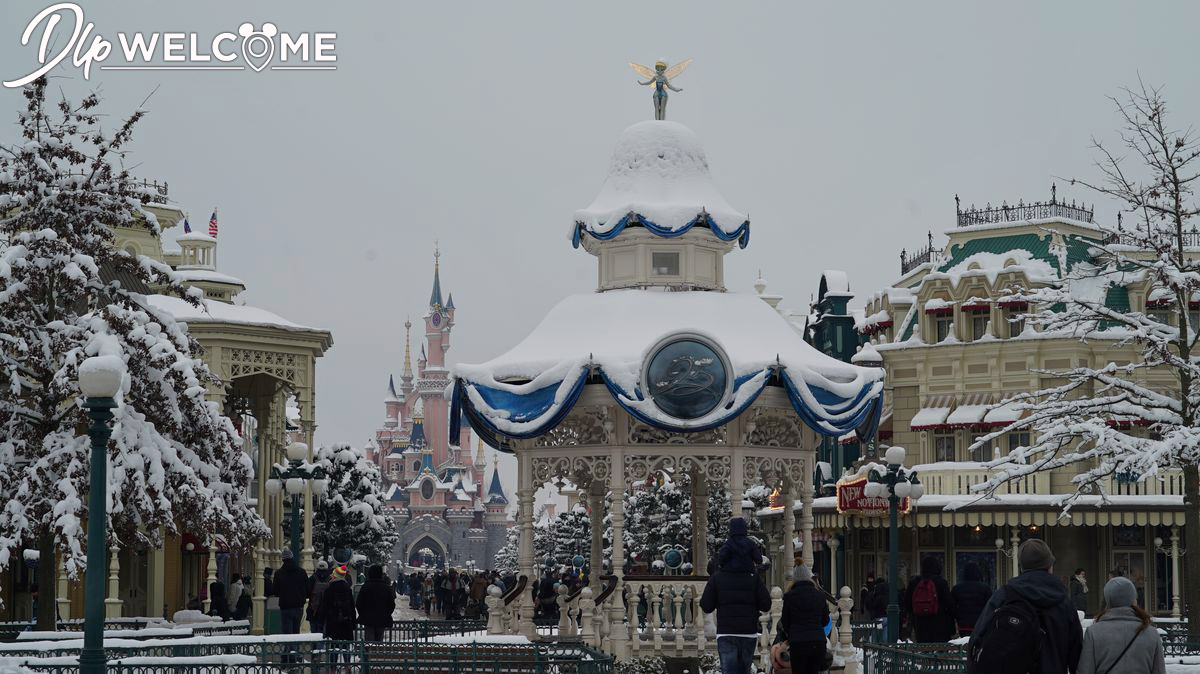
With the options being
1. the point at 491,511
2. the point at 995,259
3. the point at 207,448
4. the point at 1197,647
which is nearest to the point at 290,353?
the point at 207,448

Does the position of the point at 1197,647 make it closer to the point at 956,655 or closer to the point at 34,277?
the point at 956,655

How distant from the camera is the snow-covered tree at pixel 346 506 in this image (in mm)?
66438

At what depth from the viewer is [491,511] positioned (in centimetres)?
19175

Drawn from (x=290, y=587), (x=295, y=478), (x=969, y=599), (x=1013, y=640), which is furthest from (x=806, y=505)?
(x=1013, y=640)

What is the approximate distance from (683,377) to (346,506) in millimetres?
46956

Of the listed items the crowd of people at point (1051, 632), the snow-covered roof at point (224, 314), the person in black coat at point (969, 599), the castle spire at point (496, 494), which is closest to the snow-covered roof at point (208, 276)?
the snow-covered roof at point (224, 314)

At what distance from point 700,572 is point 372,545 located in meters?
50.3

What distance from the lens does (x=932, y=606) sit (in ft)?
63.1

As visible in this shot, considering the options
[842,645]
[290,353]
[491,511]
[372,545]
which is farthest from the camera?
[491,511]

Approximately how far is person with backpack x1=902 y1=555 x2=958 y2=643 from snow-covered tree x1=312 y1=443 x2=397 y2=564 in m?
46.7

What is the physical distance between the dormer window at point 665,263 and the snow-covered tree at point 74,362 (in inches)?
254

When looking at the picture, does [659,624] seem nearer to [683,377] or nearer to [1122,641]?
[683,377]

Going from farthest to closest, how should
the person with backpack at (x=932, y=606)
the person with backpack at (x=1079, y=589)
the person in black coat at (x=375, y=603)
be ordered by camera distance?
the person with backpack at (x=1079, y=589)
the person in black coat at (x=375, y=603)
the person with backpack at (x=932, y=606)

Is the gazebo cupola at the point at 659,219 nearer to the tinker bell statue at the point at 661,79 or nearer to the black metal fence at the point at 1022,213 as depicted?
the tinker bell statue at the point at 661,79
